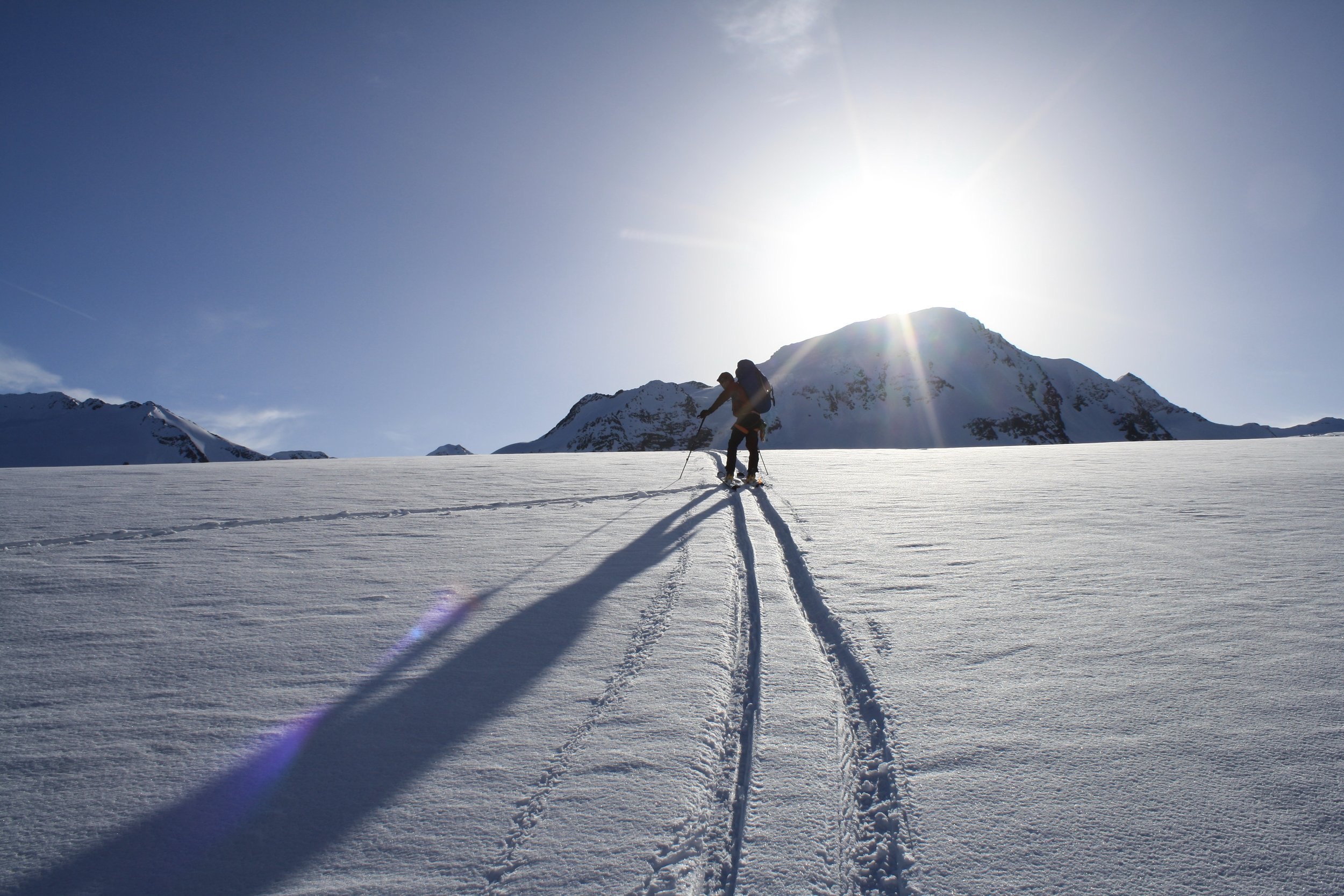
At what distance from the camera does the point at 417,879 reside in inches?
71.2

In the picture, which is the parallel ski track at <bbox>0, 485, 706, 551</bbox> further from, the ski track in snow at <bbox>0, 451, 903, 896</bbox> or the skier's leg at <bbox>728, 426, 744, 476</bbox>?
the ski track in snow at <bbox>0, 451, 903, 896</bbox>

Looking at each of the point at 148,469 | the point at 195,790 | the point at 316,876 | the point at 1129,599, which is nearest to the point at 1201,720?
the point at 1129,599

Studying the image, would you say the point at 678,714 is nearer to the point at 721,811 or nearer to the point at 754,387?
the point at 721,811

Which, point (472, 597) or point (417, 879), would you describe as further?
point (472, 597)

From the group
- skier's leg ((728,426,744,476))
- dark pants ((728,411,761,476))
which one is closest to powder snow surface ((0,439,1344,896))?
dark pants ((728,411,761,476))

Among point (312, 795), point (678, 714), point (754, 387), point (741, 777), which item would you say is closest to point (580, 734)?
point (678, 714)

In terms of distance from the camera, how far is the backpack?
36.1ft

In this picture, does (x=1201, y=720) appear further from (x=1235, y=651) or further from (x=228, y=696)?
(x=228, y=696)

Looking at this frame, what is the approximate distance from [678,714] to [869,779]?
848mm

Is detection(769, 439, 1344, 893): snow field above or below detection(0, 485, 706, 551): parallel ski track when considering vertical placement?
below

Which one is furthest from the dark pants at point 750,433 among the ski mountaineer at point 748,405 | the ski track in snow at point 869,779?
the ski track in snow at point 869,779

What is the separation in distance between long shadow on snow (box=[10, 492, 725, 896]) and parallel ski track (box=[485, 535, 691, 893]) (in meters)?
0.43

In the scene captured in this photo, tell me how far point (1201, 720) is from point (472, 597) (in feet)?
13.6

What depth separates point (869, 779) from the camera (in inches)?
88.7
